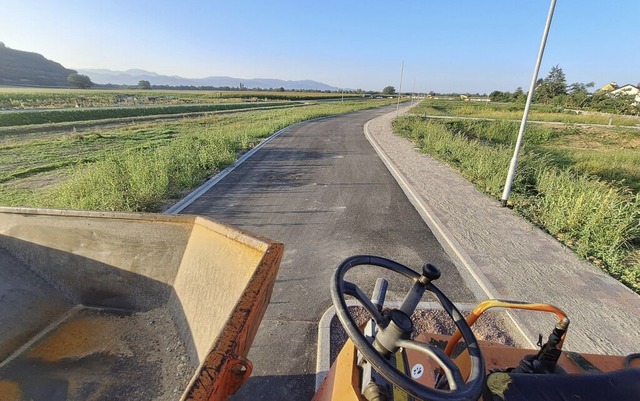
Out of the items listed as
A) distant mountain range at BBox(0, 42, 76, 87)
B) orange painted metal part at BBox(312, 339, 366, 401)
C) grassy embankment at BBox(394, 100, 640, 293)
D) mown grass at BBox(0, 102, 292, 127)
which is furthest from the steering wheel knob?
distant mountain range at BBox(0, 42, 76, 87)

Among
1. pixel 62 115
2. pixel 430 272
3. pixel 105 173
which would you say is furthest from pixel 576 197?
pixel 62 115

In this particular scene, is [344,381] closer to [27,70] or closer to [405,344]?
[405,344]

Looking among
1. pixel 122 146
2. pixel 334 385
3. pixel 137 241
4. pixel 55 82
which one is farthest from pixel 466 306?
pixel 55 82

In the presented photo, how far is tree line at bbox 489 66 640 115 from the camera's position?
4525 cm

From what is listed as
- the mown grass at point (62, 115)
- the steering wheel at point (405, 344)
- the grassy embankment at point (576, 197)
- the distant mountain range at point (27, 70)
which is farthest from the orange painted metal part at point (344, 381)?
the distant mountain range at point (27, 70)

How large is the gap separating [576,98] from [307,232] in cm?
6631

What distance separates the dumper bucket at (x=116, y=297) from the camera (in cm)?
210

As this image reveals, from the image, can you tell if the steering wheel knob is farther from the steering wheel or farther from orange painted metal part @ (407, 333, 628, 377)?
orange painted metal part @ (407, 333, 628, 377)

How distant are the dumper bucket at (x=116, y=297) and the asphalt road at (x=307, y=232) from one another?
75cm

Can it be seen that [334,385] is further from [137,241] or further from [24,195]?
[24,195]

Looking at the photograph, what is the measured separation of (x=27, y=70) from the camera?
11606 centimetres

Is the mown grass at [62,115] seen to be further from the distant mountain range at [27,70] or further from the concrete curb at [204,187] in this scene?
the distant mountain range at [27,70]

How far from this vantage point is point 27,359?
2.22 metres

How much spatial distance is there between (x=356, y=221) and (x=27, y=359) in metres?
4.61
